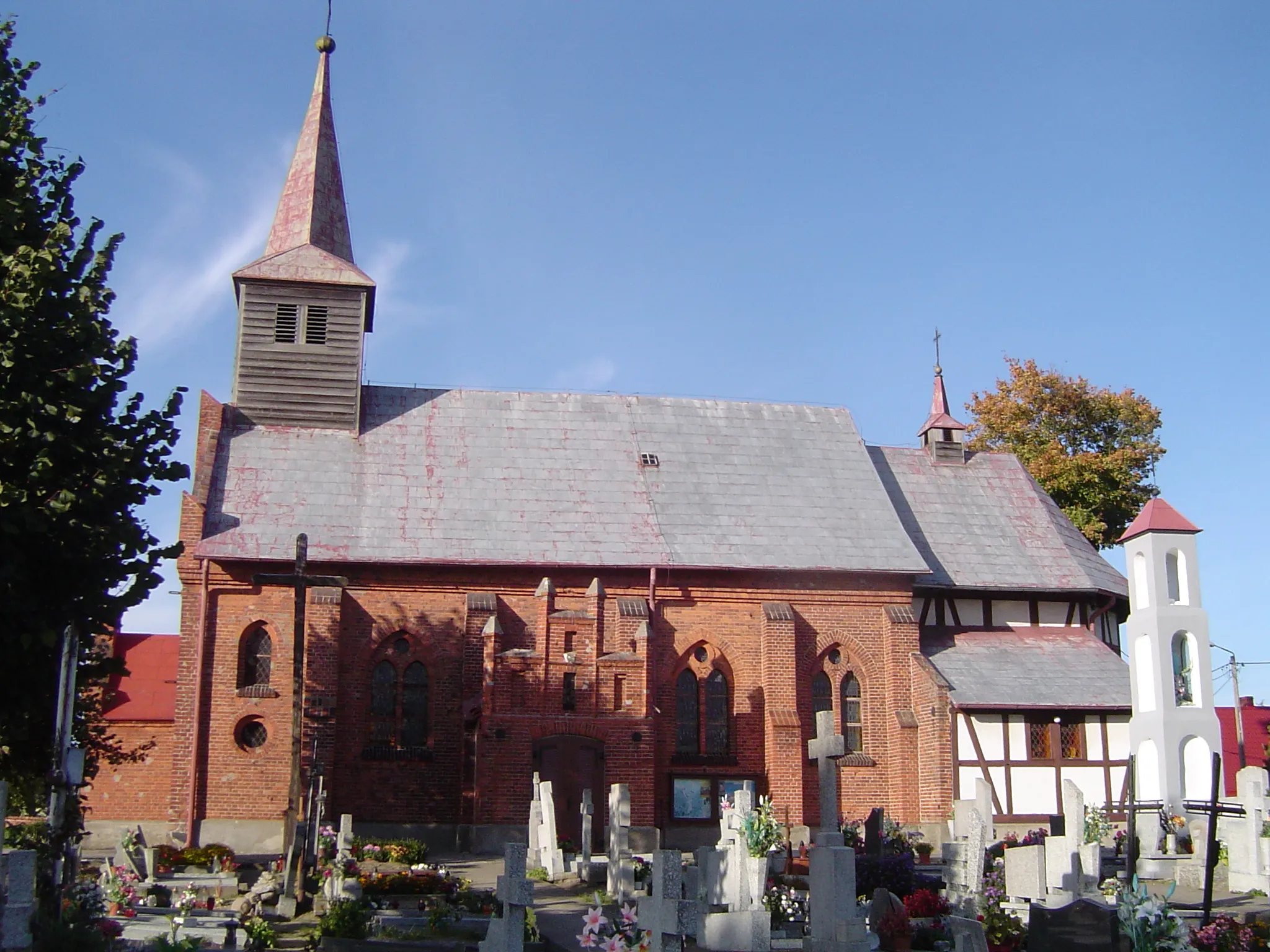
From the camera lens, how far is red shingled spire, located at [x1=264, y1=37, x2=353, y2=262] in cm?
3077

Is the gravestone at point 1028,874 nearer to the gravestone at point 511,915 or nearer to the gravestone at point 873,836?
the gravestone at point 873,836

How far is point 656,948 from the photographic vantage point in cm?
1151

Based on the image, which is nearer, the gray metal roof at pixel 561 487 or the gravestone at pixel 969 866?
the gravestone at pixel 969 866

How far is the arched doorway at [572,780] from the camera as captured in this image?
2694 centimetres

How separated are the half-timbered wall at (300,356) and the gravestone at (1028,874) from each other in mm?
17623

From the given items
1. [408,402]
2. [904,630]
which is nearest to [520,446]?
[408,402]

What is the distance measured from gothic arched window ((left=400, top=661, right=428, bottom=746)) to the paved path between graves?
8.23 feet

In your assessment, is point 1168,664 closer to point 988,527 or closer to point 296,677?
point 988,527

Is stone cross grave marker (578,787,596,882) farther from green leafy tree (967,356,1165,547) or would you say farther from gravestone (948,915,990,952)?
green leafy tree (967,356,1165,547)

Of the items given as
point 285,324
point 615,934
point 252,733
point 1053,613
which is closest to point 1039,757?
point 1053,613

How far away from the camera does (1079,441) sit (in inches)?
1569

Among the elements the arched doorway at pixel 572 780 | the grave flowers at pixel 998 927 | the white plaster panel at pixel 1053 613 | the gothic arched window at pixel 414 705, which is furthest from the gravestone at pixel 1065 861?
the gothic arched window at pixel 414 705

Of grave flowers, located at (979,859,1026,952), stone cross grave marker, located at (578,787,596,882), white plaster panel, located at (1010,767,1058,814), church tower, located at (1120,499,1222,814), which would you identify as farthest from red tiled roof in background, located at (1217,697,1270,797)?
grave flowers, located at (979,859,1026,952)

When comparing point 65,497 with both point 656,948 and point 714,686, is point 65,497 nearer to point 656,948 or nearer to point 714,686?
point 656,948
